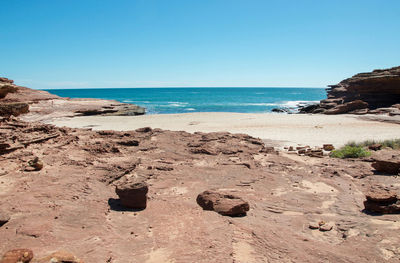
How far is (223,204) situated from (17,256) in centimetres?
293

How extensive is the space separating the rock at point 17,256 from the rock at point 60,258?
0.37 feet

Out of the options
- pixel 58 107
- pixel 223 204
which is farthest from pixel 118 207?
pixel 58 107

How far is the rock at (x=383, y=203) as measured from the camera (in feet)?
16.3

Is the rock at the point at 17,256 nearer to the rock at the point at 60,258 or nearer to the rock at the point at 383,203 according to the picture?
the rock at the point at 60,258

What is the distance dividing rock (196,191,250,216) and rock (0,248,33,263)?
2667 millimetres

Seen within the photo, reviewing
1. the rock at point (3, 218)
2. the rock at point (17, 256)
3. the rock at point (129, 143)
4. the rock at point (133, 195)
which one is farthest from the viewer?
the rock at point (129, 143)

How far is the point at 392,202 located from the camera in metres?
5.14

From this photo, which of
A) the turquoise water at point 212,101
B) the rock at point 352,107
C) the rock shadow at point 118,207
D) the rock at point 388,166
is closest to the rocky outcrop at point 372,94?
the rock at point 352,107

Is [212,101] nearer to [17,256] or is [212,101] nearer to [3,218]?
[3,218]

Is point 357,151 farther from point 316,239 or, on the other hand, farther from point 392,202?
point 316,239

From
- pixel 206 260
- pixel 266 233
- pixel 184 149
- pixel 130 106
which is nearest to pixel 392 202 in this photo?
pixel 266 233

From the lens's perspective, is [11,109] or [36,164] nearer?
[36,164]

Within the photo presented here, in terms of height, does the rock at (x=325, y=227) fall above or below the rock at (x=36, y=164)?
below

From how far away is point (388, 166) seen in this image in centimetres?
738
